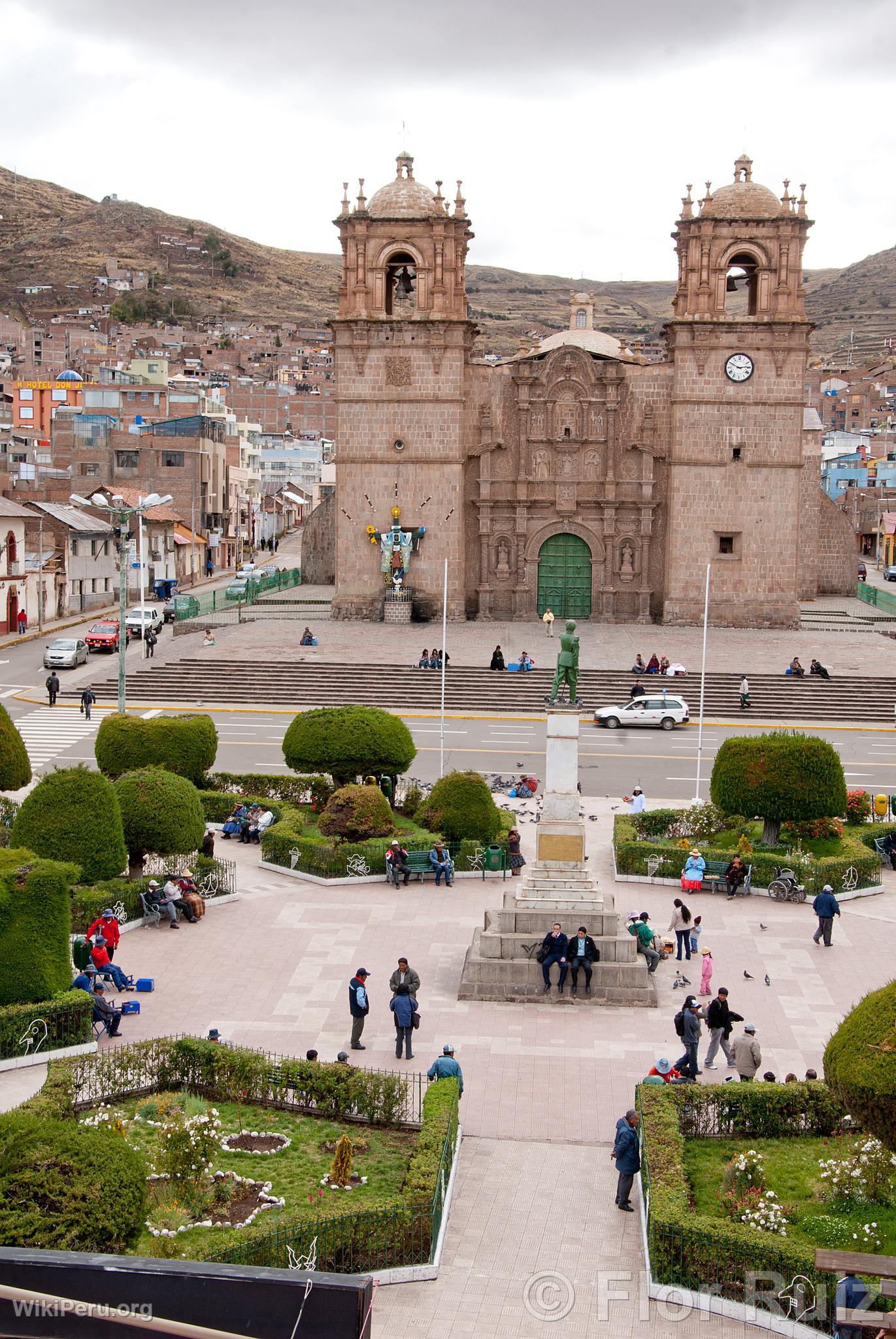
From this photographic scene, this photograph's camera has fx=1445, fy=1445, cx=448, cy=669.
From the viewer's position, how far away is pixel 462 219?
53.0 metres

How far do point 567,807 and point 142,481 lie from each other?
61.2 meters

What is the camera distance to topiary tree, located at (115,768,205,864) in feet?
76.4

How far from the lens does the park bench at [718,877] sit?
24938 millimetres

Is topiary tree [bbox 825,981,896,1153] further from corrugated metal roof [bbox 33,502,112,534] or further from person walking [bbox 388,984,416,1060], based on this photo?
corrugated metal roof [bbox 33,502,112,534]

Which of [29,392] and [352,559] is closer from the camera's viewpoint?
[352,559]

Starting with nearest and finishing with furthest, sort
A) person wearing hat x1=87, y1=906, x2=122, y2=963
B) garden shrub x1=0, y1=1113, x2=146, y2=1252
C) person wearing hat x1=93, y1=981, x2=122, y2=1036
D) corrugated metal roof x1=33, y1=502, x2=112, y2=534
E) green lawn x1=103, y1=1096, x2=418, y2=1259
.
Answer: garden shrub x1=0, y1=1113, x2=146, y2=1252, green lawn x1=103, y1=1096, x2=418, y2=1259, person wearing hat x1=93, y1=981, x2=122, y2=1036, person wearing hat x1=87, y1=906, x2=122, y2=963, corrugated metal roof x1=33, y1=502, x2=112, y2=534

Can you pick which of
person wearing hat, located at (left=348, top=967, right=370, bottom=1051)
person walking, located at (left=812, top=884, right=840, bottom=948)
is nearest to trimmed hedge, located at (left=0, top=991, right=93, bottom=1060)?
person wearing hat, located at (left=348, top=967, right=370, bottom=1051)

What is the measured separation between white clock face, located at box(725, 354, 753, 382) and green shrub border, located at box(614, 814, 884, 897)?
29.3 metres

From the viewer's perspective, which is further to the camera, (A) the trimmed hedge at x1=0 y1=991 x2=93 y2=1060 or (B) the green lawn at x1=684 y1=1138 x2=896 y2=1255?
(A) the trimmed hedge at x1=0 y1=991 x2=93 y2=1060

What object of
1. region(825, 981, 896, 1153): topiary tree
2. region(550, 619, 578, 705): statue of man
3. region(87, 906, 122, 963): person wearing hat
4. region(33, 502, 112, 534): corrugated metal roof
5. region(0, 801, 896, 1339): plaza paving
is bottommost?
region(0, 801, 896, 1339): plaza paving

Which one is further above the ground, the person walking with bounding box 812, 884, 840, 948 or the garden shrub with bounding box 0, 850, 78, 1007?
the garden shrub with bounding box 0, 850, 78, 1007

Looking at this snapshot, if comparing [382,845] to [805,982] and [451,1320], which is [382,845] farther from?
[451,1320]

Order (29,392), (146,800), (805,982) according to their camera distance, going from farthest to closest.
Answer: (29,392) < (146,800) < (805,982)

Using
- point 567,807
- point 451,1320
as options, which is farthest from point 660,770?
point 451,1320
